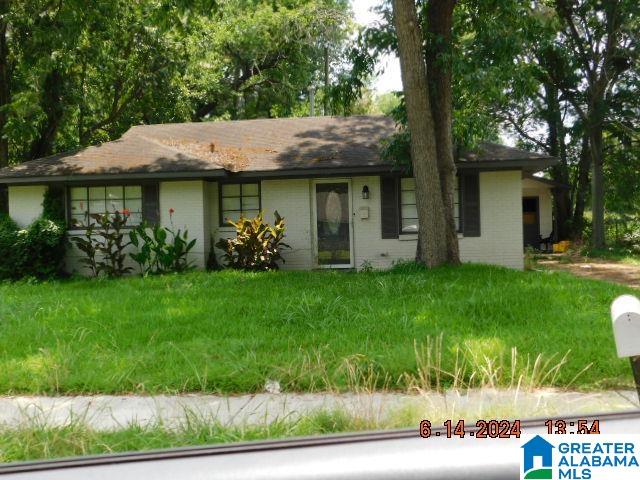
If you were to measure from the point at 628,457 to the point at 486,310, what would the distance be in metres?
5.82

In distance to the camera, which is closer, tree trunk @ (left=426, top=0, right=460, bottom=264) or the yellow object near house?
tree trunk @ (left=426, top=0, right=460, bottom=264)

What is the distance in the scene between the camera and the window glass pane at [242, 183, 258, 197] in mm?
15047

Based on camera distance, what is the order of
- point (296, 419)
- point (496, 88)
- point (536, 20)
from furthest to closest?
point (536, 20) → point (496, 88) → point (296, 419)

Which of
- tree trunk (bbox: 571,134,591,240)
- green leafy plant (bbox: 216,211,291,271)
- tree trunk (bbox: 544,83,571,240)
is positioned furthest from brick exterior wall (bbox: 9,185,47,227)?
tree trunk (bbox: 571,134,591,240)

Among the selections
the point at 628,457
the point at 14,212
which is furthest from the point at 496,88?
the point at 14,212

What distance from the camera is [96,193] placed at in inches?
578

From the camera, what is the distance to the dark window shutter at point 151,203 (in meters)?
14.4

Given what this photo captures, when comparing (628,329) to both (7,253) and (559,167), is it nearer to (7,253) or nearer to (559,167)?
(7,253)

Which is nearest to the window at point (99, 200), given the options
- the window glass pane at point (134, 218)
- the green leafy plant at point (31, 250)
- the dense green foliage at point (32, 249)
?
the window glass pane at point (134, 218)

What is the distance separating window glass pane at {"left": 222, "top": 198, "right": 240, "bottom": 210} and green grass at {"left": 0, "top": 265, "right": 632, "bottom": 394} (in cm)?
518

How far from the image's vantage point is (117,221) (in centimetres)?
1334

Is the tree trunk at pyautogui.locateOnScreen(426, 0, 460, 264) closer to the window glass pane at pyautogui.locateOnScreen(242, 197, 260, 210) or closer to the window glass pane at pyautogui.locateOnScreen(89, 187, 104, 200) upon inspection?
the window glass pane at pyautogui.locateOnScreen(242, 197, 260, 210)

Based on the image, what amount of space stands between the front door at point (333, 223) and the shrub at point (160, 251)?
10.4ft

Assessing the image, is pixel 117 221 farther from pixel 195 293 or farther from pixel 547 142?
pixel 547 142
